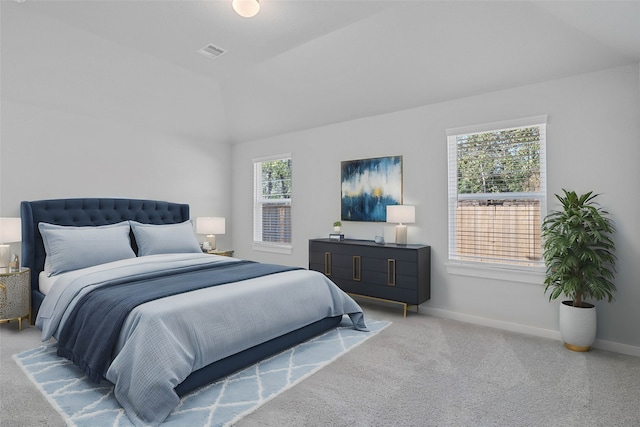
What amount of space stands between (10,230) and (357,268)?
11.4 feet

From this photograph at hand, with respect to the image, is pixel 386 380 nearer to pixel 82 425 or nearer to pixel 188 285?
pixel 188 285

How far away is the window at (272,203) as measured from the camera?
223 inches

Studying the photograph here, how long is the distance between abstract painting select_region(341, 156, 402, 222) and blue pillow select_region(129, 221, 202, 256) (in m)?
1.98

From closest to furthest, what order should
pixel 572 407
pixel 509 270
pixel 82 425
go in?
pixel 82 425 < pixel 572 407 < pixel 509 270

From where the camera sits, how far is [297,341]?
125 inches

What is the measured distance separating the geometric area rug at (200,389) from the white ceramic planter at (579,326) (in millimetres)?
1736

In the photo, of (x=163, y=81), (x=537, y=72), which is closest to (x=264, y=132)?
(x=163, y=81)

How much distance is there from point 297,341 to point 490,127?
279 centimetres

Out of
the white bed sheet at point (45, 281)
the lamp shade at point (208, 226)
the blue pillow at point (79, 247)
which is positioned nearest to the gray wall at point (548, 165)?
the lamp shade at point (208, 226)

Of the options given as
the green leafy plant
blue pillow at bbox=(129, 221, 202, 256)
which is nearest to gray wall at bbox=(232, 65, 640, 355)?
the green leafy plant

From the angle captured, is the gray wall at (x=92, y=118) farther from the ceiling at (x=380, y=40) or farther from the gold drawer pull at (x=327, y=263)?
the gold drawer pull at (x=327, y=263)

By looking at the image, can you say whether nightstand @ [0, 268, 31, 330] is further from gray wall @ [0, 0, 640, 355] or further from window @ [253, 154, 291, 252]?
window @ [253, 154, 291, 252]

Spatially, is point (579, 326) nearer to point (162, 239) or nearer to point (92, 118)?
point (162, 239)

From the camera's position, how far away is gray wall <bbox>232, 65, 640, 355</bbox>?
3.10 m
